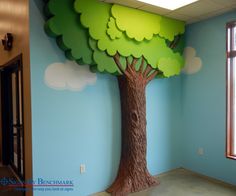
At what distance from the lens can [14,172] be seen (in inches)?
143

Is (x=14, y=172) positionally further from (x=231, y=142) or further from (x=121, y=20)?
(x=231, y=142)

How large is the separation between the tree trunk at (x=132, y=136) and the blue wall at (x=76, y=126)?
0.10 m

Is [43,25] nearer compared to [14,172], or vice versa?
[43,25]

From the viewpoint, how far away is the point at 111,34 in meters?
2.82

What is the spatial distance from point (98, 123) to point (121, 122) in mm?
378

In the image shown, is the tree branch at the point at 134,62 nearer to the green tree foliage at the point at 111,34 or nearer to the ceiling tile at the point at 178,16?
the green tree foliage at the point at 111,34

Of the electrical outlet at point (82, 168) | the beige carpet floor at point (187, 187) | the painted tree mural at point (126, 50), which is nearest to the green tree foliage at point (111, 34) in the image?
the painted tree mural at point (126, 50)

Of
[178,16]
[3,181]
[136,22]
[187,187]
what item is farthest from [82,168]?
[178,16]

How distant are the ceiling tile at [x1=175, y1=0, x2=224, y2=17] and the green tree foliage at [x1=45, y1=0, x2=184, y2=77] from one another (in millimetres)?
308

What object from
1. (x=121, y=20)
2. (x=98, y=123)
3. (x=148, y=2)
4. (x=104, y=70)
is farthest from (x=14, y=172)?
(x=148, y=2)

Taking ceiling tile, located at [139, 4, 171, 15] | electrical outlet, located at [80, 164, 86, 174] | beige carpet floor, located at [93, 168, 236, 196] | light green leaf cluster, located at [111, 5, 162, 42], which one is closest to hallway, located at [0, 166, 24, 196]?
electrical outlet, located at [80, 164, 86, 174]

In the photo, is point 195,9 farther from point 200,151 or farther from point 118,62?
point 200,151

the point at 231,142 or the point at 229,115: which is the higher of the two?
the point at 229,115

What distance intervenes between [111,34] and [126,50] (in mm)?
306
